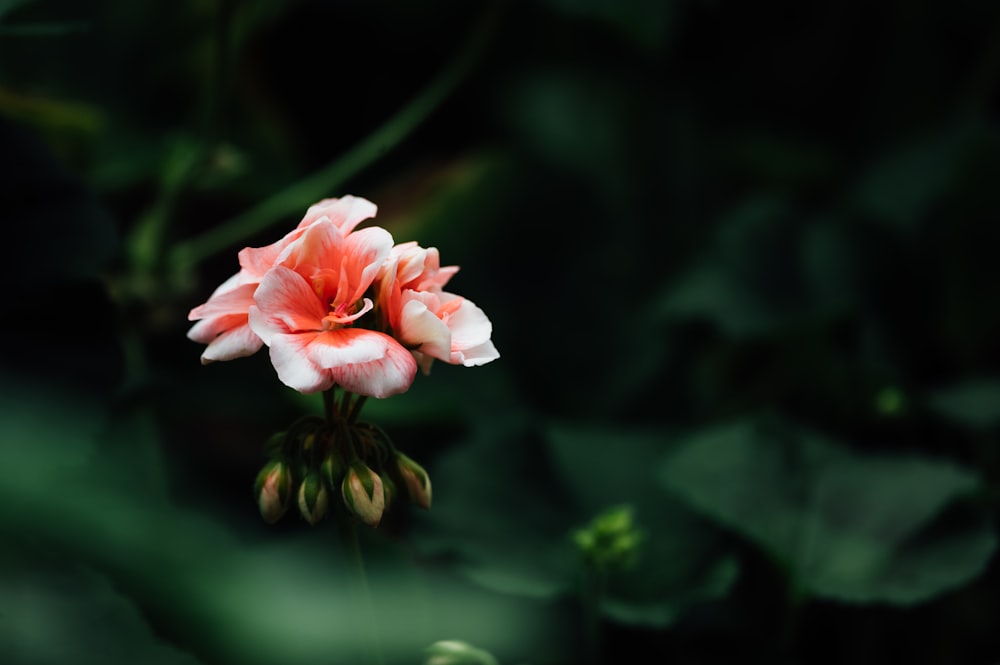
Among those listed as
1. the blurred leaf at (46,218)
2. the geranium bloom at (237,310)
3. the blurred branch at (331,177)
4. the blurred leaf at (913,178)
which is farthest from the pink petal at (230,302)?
the blurred leaf at (913,178)

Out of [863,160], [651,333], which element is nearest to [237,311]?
[651,333]

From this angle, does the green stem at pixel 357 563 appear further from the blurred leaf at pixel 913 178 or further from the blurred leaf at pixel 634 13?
the blurred leaf at pixel 913 178

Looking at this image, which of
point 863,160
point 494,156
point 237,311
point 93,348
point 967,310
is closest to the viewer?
point 237,311

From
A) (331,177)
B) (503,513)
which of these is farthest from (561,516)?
(331,177)

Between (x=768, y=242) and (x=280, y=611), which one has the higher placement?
(x=768, y=242)

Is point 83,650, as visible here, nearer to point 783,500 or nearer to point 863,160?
point 783,500
